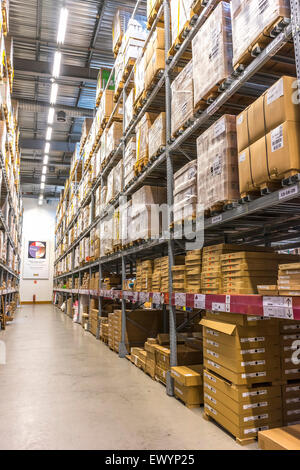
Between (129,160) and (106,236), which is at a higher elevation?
(129,160)

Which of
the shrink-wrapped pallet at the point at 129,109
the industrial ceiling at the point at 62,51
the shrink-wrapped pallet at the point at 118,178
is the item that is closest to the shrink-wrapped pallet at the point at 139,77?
the shrink-wrapped pallet at the point at 129,109

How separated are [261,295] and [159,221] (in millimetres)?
2824

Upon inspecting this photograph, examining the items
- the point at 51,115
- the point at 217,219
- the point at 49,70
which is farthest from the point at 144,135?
the point at 51,115

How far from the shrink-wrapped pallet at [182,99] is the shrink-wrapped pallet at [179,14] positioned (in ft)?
1.78

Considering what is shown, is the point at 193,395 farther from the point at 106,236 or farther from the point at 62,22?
the point at 62,22

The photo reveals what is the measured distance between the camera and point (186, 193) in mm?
3881

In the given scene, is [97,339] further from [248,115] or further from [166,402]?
[248,115]

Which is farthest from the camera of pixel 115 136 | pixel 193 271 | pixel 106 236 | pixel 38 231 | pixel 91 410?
pixel 38 231

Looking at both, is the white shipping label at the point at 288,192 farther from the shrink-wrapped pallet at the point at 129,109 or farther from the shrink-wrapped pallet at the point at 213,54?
the shrink-wrapped pallet at the point at 129,109

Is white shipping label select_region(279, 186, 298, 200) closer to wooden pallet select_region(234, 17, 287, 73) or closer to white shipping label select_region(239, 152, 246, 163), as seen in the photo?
white shipping label select_region(239, 152, 246, 163)

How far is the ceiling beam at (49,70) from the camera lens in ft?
39.7

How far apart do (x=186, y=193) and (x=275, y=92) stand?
1589mm

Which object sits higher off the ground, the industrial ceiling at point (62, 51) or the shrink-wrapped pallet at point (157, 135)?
the industrial ceiling at point (62, 51)

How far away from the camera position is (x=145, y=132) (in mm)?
5418
